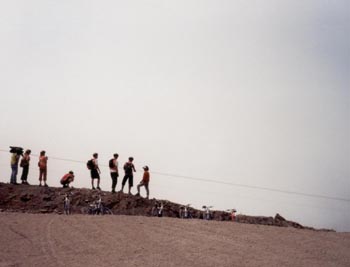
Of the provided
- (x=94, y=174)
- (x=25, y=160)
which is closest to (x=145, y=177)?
(x=94, y=174)

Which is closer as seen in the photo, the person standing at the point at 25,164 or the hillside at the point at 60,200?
the hillside at the point at 60,200

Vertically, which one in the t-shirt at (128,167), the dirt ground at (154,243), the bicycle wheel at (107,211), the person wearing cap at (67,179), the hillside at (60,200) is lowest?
the dirt ground at (154,243)

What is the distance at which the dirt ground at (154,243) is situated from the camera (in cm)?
1003

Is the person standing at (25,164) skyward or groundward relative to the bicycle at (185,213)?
skyward

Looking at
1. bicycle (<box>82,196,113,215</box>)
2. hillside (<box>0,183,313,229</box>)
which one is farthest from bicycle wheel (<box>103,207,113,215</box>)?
hillside (<box>0,183,313,229</box>)

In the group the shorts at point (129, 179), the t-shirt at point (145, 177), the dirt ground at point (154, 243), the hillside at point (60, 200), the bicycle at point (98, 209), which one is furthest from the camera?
the t-shirt at point (145, 177)

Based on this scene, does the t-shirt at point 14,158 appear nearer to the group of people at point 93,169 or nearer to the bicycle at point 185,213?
the group of people at point 93,169

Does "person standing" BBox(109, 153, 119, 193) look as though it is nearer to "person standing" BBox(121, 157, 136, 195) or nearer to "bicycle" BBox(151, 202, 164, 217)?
"person standing" BBox(121, 157, 136, 195)

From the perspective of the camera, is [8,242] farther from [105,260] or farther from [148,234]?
[148,234]

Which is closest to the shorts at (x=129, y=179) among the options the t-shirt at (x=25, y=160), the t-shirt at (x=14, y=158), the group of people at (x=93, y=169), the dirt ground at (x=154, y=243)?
the group of people at (x=93, y=169)

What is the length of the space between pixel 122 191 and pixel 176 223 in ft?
19.2

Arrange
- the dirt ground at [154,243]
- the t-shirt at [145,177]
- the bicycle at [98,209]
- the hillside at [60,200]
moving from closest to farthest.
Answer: the dirt ground at [154,243] → the bicycle at [98,209] → the hillside at [60,200] → the t-shirt at [145,177]

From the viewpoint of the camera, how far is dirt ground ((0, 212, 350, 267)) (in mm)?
10031

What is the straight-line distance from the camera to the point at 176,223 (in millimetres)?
15000
